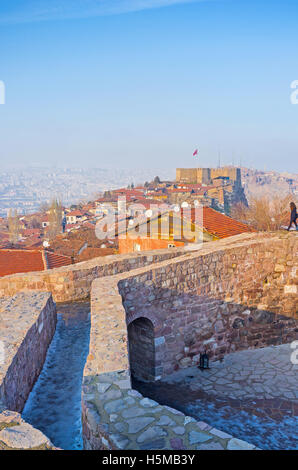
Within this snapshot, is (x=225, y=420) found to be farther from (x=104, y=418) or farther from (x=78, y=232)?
(x=78, y=232)

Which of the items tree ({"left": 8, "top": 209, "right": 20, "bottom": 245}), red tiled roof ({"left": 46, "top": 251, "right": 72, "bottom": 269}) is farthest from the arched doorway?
tree ({"left": 8, "top": 209, "right": 20, "bottom": 245})

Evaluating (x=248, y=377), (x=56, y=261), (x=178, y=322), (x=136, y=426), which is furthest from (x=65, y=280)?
(x=56, y=261)

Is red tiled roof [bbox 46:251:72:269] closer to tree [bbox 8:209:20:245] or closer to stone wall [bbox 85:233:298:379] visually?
stone wall [bbox 85:233:298:379]

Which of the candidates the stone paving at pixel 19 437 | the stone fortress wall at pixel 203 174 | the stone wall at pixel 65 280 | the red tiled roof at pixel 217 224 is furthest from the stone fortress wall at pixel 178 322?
the stone fortress wall at pixel 203 174

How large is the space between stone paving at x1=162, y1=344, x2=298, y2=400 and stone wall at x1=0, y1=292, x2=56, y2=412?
256 cm

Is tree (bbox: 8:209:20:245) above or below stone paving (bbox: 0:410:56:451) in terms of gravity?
below

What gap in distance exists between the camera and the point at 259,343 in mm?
8758

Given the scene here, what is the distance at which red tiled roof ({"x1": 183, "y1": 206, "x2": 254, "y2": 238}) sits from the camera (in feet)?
54.4

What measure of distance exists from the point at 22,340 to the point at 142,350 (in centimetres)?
314

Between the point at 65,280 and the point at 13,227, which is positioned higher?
the point at 65,280

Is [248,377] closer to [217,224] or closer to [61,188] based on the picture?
[217,224]

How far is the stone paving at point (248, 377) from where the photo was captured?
691 cm

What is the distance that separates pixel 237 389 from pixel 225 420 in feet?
3.87

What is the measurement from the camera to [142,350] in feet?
23.8
